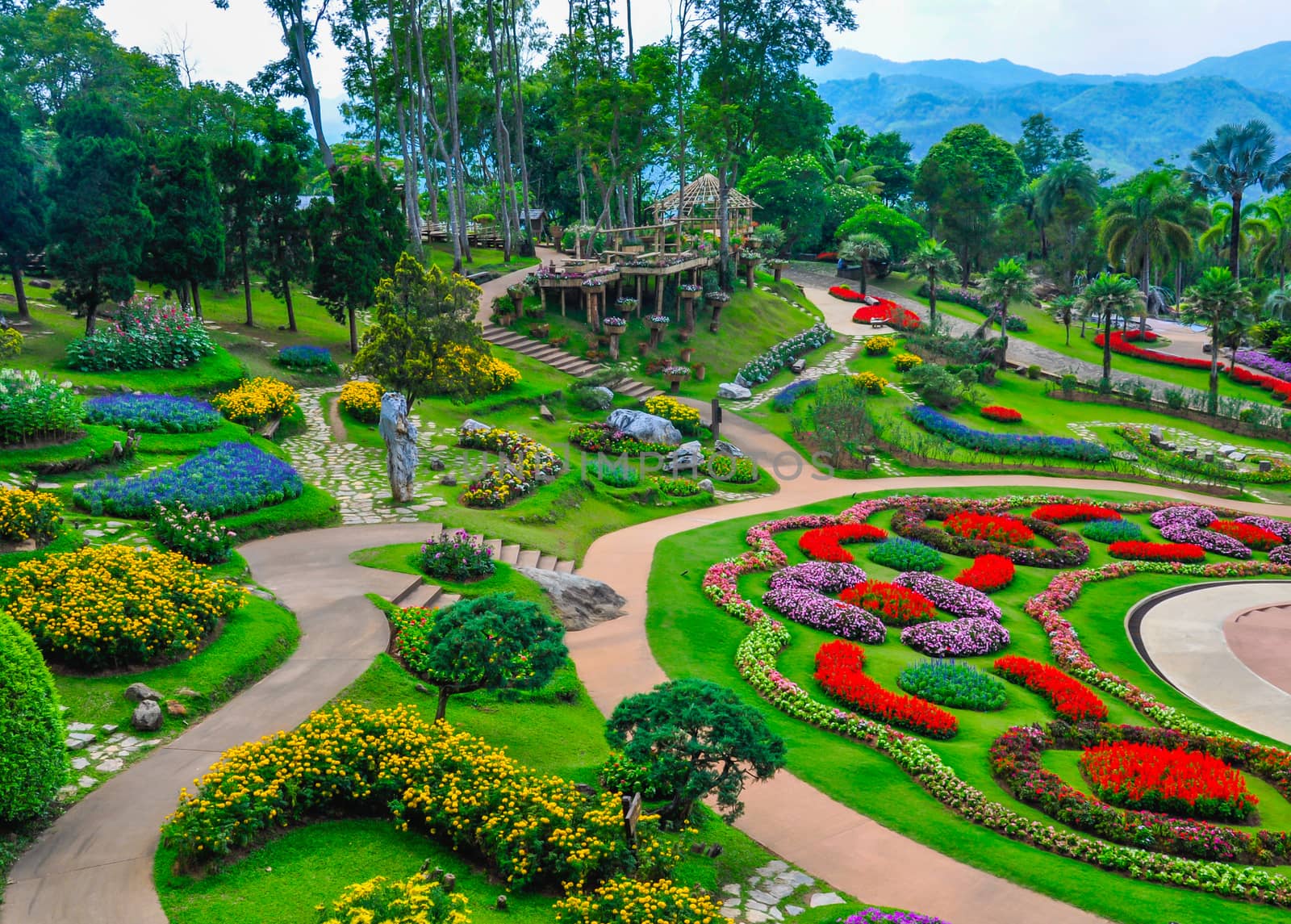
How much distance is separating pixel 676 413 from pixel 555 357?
6.94 meters

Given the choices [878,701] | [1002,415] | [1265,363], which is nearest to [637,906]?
[878,701]

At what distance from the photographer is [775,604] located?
19516 millimetres

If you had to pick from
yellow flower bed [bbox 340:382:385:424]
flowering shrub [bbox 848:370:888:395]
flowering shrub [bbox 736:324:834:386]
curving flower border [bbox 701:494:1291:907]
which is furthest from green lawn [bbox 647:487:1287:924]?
flowering shrub [bbox 736:324:834:386]

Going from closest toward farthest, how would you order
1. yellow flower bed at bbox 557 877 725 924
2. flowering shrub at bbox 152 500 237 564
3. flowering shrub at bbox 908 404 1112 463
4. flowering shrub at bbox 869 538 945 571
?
yellow flower bed at bbox 557 877 725 924, flowering shrub at bbox 152 500 237 564, flowering shrub at bbox 869 538 945 571, flowering shrub at bbox 908 404 1112 463

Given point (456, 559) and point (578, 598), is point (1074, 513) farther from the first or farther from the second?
point (456, 559)

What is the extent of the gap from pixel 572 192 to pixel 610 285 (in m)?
26.4

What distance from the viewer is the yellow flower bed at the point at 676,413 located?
105ft

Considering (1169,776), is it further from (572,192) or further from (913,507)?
(572,192)

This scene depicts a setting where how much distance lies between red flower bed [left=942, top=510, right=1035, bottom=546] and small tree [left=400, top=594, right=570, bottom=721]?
15.6m

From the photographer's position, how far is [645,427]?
30.0m

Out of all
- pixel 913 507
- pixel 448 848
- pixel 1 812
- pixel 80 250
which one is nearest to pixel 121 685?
pixel 1 812

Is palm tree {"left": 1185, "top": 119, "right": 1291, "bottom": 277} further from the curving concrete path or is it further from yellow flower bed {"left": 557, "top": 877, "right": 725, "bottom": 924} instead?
yellow flower bed {"left": 557, "top": 877, "right": 725, "bottom": 924}

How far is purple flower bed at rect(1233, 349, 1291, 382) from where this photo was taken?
4862 cm

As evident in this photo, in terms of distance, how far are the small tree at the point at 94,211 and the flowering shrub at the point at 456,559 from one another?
1442 cm
